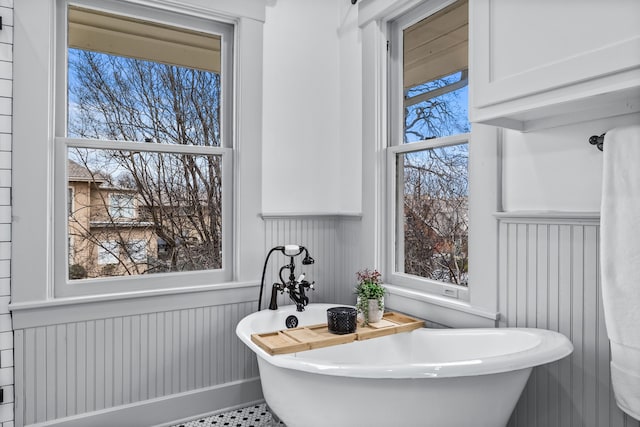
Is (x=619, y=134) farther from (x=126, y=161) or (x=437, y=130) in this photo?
(x=126, y=161)

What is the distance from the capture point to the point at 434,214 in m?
2.26

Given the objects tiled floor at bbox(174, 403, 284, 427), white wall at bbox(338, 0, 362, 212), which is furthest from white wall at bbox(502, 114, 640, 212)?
tiled floor at bbox(174, 403, 284, 427)

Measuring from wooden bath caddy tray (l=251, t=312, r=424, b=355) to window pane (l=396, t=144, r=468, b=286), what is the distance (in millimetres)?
314

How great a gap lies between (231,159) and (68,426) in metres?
1.61

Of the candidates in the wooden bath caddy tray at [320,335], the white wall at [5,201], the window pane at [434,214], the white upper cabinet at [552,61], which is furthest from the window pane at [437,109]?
the white wall at [5,201]

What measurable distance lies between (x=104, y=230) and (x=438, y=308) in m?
1.78

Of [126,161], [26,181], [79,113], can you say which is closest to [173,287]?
[126,161]

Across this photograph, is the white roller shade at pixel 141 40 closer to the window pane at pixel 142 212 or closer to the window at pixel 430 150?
the window pane at pixel 142 212

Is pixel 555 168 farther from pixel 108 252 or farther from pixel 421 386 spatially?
pixel 108 252

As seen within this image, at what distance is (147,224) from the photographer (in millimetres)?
2352

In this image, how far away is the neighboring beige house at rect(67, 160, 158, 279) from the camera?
86.0 inches

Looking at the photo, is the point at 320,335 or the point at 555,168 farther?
the point at 320,335

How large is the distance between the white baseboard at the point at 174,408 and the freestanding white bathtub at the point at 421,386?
2.80ft

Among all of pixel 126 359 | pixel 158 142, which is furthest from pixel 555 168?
pixel 126 359
